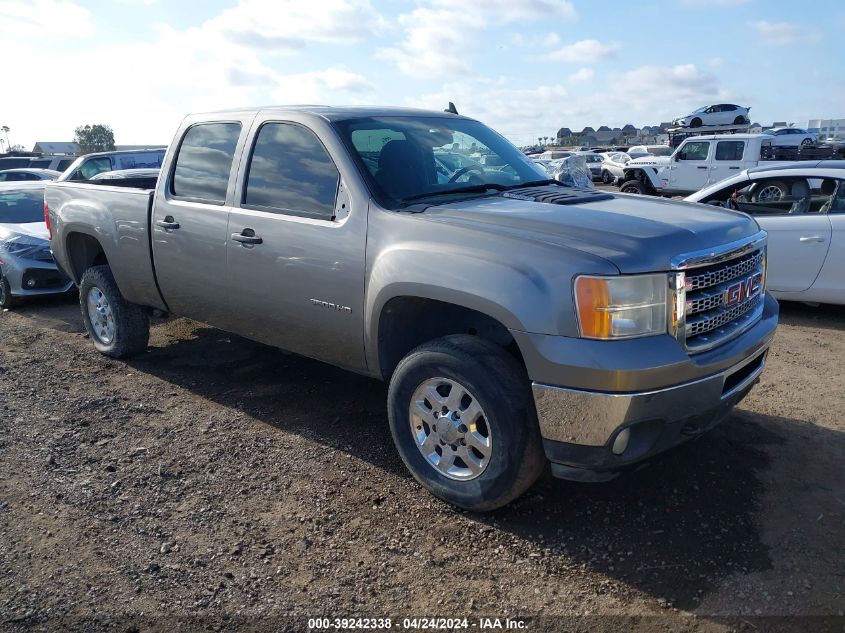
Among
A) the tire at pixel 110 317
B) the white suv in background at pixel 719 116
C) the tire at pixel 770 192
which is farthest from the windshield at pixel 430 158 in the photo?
the white suv in background at pixel 719 116

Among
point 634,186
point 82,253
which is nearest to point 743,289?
point 82,253

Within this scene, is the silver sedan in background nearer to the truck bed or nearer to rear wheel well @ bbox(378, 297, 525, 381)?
the truck bed

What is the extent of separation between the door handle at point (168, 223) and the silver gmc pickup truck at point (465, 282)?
0.6 inches

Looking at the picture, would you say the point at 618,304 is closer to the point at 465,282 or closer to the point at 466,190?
the point at 465,282

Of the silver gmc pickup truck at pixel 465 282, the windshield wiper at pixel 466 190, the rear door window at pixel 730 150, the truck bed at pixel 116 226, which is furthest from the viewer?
the rear door window at pixel 730 150

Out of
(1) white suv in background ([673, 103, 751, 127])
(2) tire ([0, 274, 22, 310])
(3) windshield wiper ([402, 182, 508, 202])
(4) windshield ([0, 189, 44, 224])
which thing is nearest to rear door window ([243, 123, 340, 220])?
(3) windshield wiper ([402, 182, 508, 202])

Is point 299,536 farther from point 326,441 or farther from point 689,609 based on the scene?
point 689,609

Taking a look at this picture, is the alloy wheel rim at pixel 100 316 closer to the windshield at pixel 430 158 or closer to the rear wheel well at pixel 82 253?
the rear wheel well at pixel 82 253

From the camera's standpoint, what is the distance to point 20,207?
371 inches

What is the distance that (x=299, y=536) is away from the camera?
333 cm

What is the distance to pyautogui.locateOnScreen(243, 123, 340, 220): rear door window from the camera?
13.1 ft

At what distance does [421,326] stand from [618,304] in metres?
1.24

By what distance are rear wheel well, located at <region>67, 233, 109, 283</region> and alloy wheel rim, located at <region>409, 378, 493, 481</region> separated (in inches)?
153

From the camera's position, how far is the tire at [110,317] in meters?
5.80
